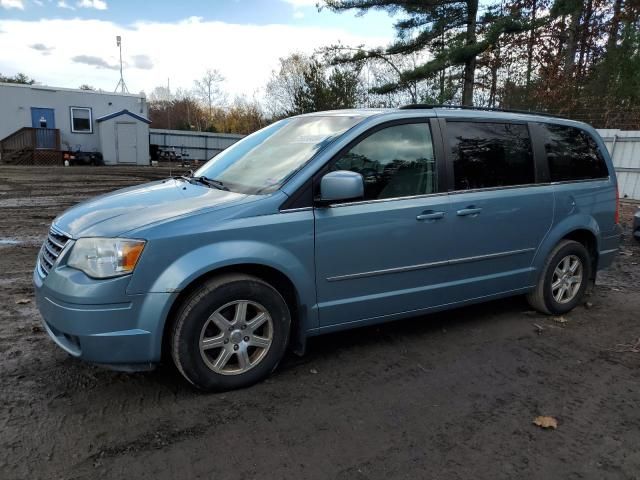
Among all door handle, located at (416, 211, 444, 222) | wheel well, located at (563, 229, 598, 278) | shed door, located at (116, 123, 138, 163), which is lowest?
wheel well, located at (563, 229, 598, 278)

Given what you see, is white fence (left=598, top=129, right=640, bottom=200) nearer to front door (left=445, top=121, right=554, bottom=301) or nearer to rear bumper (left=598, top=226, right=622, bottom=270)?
rear bumper (left=598, top=226, right=622, bottom=270)

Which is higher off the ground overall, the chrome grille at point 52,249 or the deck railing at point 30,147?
the deck railing at point 30,147

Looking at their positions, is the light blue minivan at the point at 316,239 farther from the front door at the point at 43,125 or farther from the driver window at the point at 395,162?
the front door at the point at 43,125

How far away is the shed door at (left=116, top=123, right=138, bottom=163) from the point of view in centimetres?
2853

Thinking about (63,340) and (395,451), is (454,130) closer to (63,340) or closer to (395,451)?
(395,451)

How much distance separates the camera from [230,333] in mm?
3256

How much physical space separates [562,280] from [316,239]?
2827 millimetres

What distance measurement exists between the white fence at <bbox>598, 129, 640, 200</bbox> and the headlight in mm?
13128

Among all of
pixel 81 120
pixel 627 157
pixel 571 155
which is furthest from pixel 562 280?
pixel 81 120

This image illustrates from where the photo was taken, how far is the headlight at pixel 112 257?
2926 mm

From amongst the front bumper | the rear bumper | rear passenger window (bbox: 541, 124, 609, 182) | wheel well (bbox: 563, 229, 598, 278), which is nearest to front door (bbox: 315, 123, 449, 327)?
the front bumper

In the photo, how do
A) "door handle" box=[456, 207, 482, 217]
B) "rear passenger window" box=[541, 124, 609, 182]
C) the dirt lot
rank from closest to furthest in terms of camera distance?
the dirt lot → "door handle" box=[456, 207, 482, 217] → "rear passenger window" box=[541, 124, 609, 182]

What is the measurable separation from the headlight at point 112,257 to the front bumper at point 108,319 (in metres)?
0.05

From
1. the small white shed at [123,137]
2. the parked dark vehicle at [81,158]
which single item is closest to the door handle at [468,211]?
the parked dark vehicle at [81,158]
